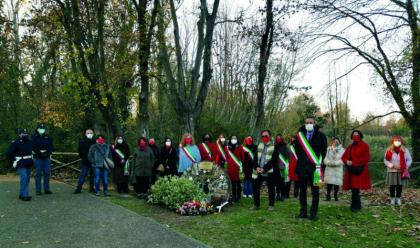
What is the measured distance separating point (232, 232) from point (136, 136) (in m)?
13.3

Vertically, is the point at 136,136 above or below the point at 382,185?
above

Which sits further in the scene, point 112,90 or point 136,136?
point 136,136

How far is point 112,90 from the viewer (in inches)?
593

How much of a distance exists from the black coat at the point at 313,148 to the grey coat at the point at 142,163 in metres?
5.53

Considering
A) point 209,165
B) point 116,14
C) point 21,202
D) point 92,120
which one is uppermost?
point 116,14

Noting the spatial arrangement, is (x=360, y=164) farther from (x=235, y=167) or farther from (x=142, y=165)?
(x=142, y=165)

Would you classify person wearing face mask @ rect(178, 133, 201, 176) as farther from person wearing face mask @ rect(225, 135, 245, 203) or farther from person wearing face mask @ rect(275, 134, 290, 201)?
person wearing face mask @ rect(275, 134, 290, 201)

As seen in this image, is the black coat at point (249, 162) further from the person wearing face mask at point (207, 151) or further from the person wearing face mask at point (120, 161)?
the person wearing face mask at point (120, 161)

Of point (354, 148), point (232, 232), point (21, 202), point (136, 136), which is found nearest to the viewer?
point (232, 232)

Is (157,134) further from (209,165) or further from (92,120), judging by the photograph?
(209,165)

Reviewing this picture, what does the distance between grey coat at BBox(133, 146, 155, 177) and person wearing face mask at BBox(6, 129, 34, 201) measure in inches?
117

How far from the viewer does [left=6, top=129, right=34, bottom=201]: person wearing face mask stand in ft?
38.5

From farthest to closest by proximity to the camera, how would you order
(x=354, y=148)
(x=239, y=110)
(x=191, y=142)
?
(x=239, y=110), (x=191, y=142), (x=354, y=148)

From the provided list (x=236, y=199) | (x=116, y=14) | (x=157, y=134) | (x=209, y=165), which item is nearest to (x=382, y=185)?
(x=236, y=199)
